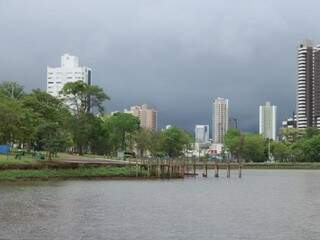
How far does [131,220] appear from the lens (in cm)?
4188

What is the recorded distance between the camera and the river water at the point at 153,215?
35500 millimetres

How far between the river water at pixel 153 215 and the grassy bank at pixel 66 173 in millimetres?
15468

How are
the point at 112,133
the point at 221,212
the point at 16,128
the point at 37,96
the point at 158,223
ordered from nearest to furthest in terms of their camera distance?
the point at 158,223
the point at 221,212
the point at 16,128
the point at 37,96
the point at 112,133

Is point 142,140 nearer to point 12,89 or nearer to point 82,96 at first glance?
point 82,96

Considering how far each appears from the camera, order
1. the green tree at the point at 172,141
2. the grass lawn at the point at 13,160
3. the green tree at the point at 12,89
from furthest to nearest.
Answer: the green tree at the point at 172,141 < the green tree at the point at 12,89 < the grass lawn at the point at 13,160

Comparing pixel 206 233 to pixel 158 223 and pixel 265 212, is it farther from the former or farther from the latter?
pixel 265 212

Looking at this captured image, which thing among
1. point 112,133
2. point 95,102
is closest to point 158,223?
point 95,102

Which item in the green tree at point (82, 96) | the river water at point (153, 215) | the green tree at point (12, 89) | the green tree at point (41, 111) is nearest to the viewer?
the river water at point (153, 215)

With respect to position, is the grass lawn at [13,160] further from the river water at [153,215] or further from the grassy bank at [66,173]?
the river water at [153,215]

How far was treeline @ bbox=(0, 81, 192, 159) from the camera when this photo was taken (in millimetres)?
97500

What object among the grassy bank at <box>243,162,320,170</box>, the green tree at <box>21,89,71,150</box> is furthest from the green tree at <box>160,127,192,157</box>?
the green tree at <box>21,89,71,150</box>

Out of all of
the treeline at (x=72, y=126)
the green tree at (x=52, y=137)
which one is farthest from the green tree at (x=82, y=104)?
the green tree at (x=52, y=137)

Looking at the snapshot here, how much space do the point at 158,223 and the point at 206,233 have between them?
204 inches

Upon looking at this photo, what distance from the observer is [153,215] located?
148 ft
